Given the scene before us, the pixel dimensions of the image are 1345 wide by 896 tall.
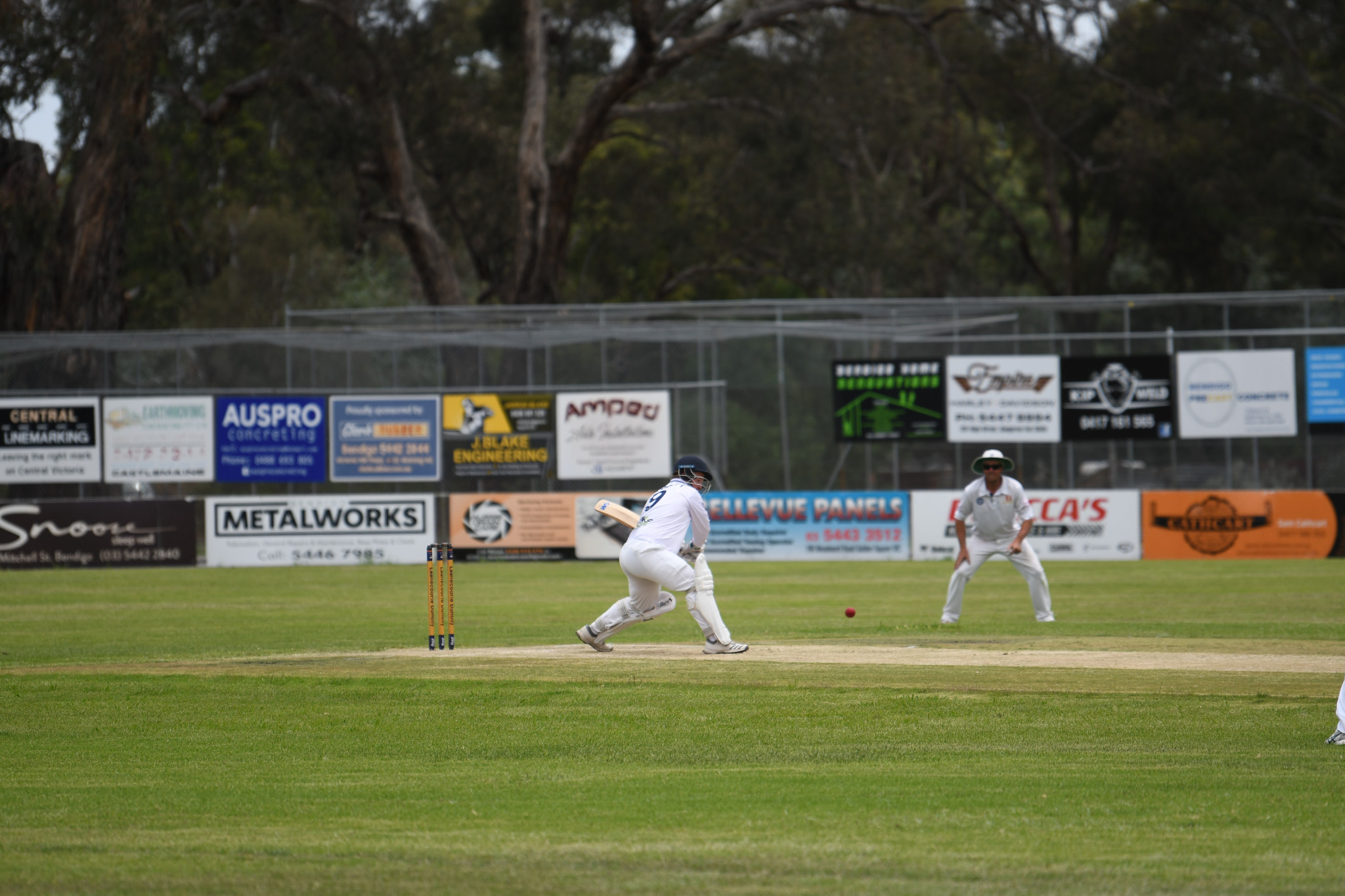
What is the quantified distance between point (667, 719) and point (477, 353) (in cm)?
2090

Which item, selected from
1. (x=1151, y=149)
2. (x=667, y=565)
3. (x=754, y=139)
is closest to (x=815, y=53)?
(x=754, y=139)

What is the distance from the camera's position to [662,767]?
30.8 ft

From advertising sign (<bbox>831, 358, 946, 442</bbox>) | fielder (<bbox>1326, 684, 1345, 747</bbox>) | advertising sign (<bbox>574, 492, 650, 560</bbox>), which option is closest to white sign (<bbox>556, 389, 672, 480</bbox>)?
advertising sign (<bbox>574, 492, 650, 560</bbox>)

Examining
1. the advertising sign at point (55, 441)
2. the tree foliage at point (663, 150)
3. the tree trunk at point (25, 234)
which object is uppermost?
the tree foliage at point (663, 150)

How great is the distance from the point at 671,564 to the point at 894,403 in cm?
1742

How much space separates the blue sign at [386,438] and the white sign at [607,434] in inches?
102

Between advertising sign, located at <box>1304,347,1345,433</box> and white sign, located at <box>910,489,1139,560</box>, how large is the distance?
157 inches

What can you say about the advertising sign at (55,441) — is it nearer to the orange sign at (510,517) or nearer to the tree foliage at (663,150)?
the tree foliage at (663,150)

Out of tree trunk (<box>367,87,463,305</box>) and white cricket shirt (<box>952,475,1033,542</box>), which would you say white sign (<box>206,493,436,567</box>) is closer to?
tree trunk (<box>367,87,463,305</box>)

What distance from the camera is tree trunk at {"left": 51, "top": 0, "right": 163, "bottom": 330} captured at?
34906mm

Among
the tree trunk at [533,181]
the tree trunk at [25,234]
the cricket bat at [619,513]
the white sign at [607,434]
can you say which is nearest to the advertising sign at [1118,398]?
the white sign at [607,434]

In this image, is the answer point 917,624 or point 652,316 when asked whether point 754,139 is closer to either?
point 652,316

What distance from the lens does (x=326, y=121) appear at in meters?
39.5

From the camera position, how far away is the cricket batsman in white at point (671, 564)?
1352 centimetres
